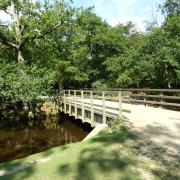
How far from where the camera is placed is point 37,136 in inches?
714

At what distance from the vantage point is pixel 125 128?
31.8 ft

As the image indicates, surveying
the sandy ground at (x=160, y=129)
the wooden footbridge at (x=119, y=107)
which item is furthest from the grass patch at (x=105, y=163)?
the wooden footbridge at (x=119, y=107)

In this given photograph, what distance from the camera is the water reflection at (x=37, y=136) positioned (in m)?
14.4

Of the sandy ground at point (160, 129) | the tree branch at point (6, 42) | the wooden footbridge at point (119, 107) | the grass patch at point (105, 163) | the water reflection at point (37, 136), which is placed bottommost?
the water reflection at point (37, 136)

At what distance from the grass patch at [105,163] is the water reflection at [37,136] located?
259 inches

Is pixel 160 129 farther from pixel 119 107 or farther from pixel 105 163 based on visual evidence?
pixel 105 163

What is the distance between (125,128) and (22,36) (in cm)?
1747

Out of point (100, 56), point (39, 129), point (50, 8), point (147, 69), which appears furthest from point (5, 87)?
point (100, 56)

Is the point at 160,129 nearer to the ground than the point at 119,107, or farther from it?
nearer to the ground

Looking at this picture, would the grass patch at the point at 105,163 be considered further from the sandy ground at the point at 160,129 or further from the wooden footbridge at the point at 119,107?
the wooden footbridge at the point at 119,107

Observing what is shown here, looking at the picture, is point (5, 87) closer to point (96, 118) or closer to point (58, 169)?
point (96, 118)

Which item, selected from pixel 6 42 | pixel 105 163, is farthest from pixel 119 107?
pixel 6 42

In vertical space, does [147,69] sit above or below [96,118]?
above

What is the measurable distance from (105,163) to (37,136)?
12440 mm
